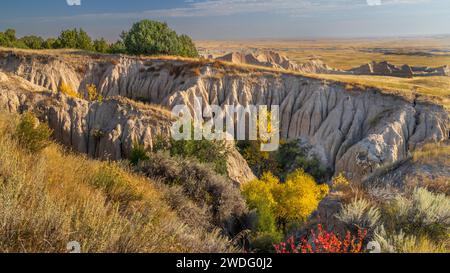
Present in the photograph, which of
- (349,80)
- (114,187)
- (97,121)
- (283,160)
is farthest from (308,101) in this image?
(114,187)

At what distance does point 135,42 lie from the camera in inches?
1831

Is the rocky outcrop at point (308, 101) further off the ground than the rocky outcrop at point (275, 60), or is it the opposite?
the rocky outcrop at point (275, 60)

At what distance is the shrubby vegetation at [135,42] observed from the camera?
153 ft

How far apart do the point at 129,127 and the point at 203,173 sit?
10.0m

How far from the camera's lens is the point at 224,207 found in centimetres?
1099

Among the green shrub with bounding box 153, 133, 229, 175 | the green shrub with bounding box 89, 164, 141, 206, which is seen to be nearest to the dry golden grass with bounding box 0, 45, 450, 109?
the green shrub with bounding box 153, 133, 229, 175

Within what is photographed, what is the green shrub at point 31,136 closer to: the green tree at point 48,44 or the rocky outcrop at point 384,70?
the green tree at point 48,44

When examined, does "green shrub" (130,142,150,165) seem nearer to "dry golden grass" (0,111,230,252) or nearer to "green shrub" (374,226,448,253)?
"dry golden grass" (0,111,230,252)

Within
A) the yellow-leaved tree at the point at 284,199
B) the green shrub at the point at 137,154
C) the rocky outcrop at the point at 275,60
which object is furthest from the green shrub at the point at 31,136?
the rocky outcrop at the point at 275,60

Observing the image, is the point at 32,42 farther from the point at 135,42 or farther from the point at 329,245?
the point at 329,245

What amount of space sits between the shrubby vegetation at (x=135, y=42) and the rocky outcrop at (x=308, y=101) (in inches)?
225

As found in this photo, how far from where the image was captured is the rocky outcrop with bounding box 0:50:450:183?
1121 inches

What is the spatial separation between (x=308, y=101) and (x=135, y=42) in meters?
23.7
